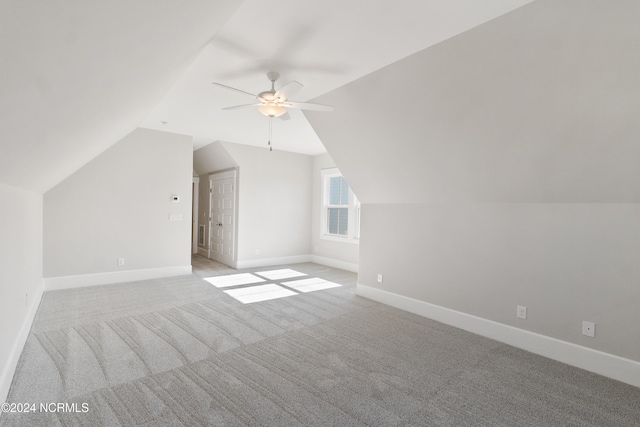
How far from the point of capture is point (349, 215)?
647 centimetres

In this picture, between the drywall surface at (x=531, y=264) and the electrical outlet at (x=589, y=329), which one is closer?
the drywall surface at (x=531, y=264)

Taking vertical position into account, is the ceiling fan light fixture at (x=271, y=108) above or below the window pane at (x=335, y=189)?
above

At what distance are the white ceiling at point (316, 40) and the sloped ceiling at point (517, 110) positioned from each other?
0.16 m

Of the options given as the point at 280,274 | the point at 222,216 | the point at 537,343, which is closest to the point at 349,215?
the point at 280,274

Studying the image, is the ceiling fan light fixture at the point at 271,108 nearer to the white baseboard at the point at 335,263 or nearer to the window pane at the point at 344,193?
the window pane at the point at 344,193

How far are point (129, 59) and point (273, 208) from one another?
5437 millimetres

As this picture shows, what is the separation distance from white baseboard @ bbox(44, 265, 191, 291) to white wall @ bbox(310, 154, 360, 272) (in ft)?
9.36

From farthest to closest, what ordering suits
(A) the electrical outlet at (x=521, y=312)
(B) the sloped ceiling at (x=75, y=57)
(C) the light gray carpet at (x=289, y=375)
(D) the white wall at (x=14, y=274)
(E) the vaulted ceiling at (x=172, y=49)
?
(A) the electrical outlet at (x=521, y=312) < (D) the white wall at (x=14, y=274) < (C) the light gray carpet at (x=289, y=375) < (E) the vaulted ceiling at (x=172, y=49) < (B) the sloped ceiling at (x=75, y=57)

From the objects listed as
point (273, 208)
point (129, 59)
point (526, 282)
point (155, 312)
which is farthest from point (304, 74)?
point (273, 208)

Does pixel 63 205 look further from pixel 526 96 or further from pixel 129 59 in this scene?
pixel 526 96

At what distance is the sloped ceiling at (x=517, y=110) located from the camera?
187 cm

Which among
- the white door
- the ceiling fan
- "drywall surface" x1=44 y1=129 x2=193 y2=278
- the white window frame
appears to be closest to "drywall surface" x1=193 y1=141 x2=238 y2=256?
the white door

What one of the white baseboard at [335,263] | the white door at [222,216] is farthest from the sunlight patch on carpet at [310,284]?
the white door at [222,216]

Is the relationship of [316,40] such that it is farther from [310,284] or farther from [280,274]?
[280,274]
